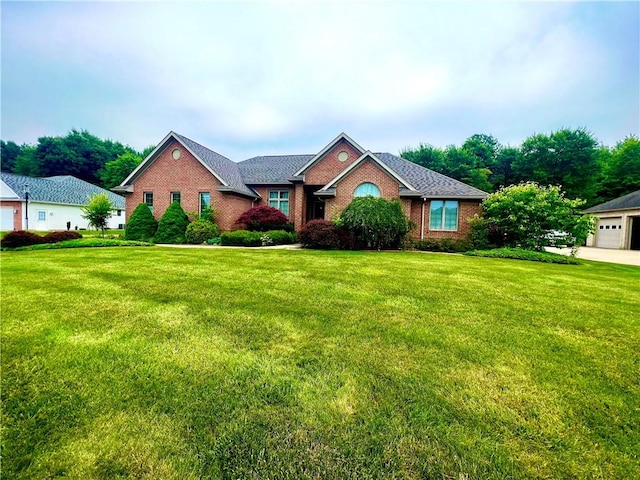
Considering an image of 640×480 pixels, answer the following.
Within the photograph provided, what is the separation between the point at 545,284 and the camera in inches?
276

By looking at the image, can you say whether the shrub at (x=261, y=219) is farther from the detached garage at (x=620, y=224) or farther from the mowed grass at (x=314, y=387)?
the detached garage at (x=620, y=224)

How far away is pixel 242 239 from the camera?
16.5m

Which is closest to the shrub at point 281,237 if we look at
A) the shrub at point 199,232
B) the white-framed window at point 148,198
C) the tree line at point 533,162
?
the shrub at point 199,232

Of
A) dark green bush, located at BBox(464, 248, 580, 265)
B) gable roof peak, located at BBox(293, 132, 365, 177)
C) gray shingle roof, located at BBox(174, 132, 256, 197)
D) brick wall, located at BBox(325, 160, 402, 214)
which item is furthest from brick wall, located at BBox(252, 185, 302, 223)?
dark green bush, located at BBox(464, 248, 580, 265)

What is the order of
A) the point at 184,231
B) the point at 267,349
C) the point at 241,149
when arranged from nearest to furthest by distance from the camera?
the point at 267,349 → the point at 184,231 → the point at 241,149

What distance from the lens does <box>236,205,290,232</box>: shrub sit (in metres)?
18.6

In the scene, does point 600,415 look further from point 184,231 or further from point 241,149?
point 241,149

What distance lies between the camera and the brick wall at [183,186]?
65.4 feet

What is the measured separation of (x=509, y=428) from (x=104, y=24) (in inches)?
502

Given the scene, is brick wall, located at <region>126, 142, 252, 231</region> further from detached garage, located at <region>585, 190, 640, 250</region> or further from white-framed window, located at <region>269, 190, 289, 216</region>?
detached garage, located at <region>585, 190, 640, 250</region>

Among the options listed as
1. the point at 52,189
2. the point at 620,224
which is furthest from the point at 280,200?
the point at 52,189

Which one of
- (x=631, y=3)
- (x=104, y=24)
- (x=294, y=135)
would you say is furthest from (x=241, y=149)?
(x=631, y=3)

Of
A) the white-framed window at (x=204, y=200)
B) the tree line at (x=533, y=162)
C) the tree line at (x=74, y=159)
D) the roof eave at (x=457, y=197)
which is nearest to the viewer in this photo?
the roof eave at (x=457, y=197)

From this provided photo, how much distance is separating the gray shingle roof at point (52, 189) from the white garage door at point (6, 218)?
1.90 metres
